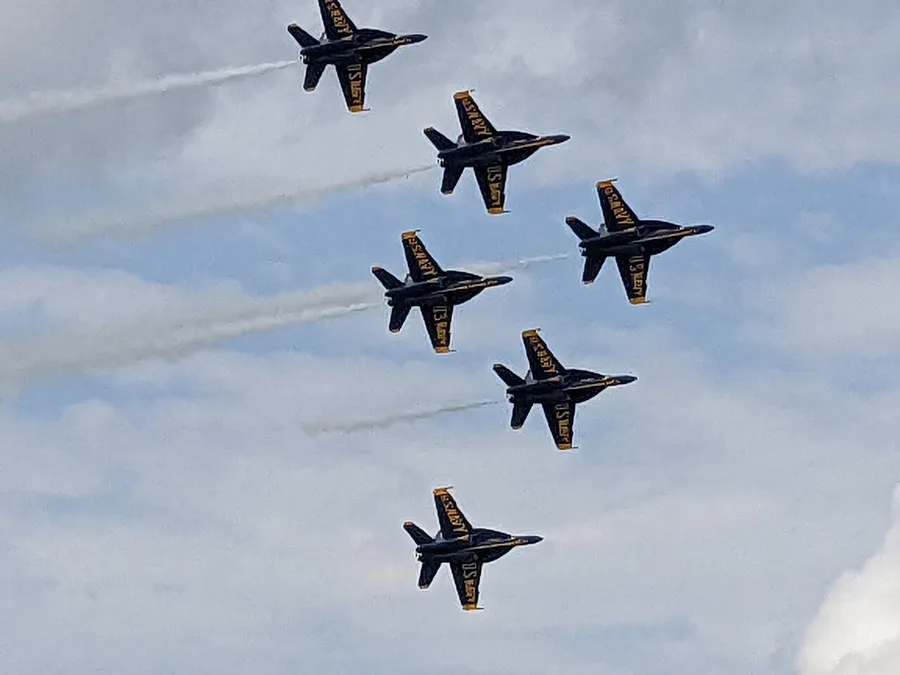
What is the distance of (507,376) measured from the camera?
154 metres

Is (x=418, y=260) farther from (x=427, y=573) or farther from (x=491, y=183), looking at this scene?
(x=427, y=573)

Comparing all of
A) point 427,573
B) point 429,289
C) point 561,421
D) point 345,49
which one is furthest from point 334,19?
point 427,573

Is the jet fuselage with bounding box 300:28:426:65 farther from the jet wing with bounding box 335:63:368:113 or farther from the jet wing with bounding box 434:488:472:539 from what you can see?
the jet wing with bounding box 434:488:472:539

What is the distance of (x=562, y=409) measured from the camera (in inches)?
6122

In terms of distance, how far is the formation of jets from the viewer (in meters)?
152

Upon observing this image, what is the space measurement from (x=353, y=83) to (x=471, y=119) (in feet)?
30.2

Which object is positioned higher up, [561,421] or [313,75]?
[313,75]

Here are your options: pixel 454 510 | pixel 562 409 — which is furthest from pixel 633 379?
pixel 454 510

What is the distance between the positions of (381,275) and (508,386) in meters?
12.6

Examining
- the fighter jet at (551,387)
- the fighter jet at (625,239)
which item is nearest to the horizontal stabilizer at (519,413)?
the fighter jet at (551,387)

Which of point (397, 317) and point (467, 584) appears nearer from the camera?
point (397, 317)

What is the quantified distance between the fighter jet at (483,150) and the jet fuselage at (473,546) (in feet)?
80.2

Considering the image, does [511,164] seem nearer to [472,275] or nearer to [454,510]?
[472,275]

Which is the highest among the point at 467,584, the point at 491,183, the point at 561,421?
the point at 491,183
